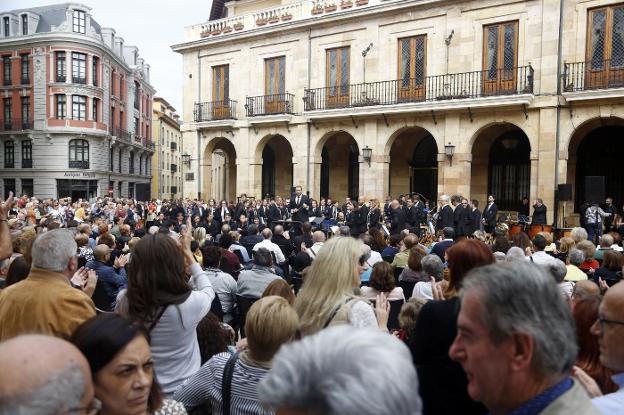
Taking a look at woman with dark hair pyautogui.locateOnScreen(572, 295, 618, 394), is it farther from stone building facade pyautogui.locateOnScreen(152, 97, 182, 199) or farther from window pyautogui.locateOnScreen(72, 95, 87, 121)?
stone building facade pyautogui.locateOnScreen(152, 97, 182, 199)

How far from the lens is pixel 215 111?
25.5 m

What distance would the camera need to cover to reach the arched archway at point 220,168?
26.3 metres

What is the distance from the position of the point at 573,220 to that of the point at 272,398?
20.2m

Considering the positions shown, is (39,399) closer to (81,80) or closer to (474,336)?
(474,336)

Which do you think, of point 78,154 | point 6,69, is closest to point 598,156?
point 78,154

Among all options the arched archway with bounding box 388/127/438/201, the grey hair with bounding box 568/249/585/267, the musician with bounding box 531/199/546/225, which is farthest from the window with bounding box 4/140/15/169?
the grey hair with bounding box 568/249/585/267

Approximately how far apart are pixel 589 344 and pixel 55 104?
4540 centimetres

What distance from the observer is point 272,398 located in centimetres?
129

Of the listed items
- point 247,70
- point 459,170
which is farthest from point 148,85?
point 459,170

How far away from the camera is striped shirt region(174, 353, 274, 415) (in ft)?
8.41

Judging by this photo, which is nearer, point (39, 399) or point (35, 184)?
point (39, 399)

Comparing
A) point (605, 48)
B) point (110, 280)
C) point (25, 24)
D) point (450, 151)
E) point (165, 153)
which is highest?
point (25, 24)

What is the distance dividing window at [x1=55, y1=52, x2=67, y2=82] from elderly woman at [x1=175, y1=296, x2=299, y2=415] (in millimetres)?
44609

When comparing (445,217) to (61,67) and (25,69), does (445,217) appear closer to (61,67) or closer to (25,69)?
(61,67)
